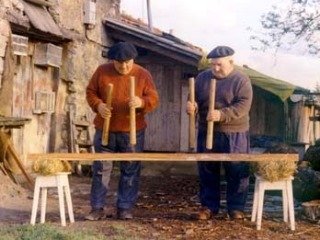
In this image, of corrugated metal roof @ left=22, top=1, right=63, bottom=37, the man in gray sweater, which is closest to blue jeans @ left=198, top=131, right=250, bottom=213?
the man in gray sweater

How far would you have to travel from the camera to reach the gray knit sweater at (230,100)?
6152 mm

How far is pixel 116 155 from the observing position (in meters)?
5.88

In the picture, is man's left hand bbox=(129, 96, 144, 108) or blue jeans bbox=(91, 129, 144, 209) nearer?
man's left hand bbox=(129, 96, 144, 108)

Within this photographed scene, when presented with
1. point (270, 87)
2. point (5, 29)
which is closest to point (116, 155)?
point (5, 29)

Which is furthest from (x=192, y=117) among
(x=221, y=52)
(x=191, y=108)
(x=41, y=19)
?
(x=41, y=19)

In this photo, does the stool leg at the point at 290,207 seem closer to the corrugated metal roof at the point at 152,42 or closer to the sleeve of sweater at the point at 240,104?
the sleeve of sweater at the point at 240,104

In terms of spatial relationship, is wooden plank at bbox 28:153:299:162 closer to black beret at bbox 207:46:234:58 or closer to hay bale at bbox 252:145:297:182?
hay bale at bbox 252:145:297:182

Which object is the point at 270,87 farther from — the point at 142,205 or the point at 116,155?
the point at 116,155

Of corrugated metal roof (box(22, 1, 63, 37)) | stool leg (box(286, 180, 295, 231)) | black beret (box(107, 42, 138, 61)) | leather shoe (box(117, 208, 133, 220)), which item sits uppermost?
corrugated metal roof (box(22, 1, 63, 37))

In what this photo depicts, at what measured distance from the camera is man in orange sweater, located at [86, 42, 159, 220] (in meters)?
6.29

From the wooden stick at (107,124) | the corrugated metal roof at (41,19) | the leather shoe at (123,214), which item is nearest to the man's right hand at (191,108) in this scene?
the wooden stick at (107,124)

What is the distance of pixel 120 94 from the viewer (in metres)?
6.34

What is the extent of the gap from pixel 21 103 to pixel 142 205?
401cm

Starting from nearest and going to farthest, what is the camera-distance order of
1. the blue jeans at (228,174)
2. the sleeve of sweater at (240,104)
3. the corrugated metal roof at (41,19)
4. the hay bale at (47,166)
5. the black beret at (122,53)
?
the hay bale at (47,166), the sleeve of sweater at (240,104), the black beret at (122,53), the blue jeans at (228,174), the corrugated metal roof at (41,19)
